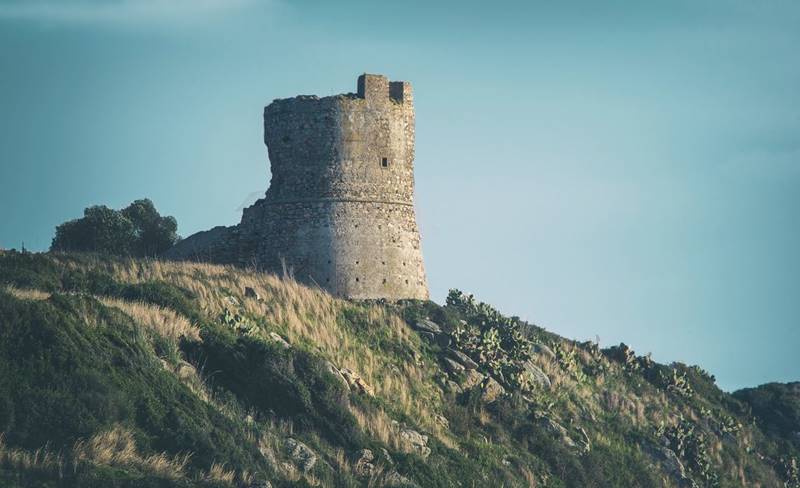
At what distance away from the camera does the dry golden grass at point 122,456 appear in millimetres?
25266

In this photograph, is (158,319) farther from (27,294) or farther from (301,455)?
(301,455)

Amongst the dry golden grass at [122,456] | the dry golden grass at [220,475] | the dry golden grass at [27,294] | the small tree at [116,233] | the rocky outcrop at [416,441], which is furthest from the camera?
the small tree at [116,233]

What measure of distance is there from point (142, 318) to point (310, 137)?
51.3 feet

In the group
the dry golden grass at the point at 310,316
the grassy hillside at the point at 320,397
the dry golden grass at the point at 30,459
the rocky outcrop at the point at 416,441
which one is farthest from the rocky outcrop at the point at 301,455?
the dry golden grass at the point at 310,316

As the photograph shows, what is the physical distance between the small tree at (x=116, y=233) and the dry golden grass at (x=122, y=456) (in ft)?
91.2

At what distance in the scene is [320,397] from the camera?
109 feet

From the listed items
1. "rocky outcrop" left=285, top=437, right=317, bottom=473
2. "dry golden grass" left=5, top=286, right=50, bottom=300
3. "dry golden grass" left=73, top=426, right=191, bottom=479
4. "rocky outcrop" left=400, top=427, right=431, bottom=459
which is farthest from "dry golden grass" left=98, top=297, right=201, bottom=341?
"rocky outcrop" left=400, top=427, right=431, bottom=459

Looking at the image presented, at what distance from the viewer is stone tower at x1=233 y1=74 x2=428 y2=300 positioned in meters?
46.2

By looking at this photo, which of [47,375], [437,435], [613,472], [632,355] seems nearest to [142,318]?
[47,375]

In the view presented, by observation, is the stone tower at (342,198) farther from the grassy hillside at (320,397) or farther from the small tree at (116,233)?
the small tree at (116,233)

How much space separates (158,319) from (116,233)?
2265 cm

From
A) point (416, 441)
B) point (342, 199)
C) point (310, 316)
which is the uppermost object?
point (342, 199)

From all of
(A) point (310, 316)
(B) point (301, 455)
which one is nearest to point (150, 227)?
(A) point (310, 316)

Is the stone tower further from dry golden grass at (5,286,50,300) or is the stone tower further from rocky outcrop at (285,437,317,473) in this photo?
rocky outcrop at (285,437,317,473)
